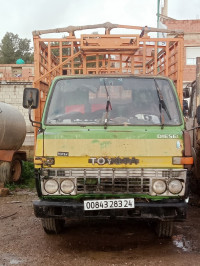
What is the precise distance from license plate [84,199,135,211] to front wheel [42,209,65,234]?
0.90 m

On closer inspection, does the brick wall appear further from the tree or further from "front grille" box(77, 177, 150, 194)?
the tree

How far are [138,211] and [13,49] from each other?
173 feet

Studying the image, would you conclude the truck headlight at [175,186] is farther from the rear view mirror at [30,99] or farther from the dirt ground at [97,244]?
the rear view mirror at [30,99]

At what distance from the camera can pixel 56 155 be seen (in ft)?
14.1

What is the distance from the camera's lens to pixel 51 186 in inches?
168

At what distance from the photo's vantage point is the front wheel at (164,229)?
476 cm

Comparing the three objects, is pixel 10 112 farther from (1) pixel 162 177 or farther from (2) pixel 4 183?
(1) pixel 162 177

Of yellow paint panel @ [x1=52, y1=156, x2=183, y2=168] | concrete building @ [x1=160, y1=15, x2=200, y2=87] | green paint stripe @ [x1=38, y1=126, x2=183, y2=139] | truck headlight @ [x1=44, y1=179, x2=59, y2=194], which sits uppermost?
concrete building @ [x1=160, y1=15, x2=200, y2=87]

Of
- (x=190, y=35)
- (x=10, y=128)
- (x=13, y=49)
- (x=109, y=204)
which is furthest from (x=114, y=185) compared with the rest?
(x=13, y=49)

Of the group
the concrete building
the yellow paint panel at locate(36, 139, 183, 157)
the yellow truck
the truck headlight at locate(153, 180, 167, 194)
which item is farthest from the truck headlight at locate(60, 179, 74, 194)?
the concrete building

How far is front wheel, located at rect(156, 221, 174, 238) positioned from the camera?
4.76 metres

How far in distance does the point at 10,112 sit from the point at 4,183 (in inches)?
70.6

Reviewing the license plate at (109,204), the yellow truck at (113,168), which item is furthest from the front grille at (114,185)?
the license plate at (109,204)

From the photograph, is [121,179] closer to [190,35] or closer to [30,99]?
[30,99]
